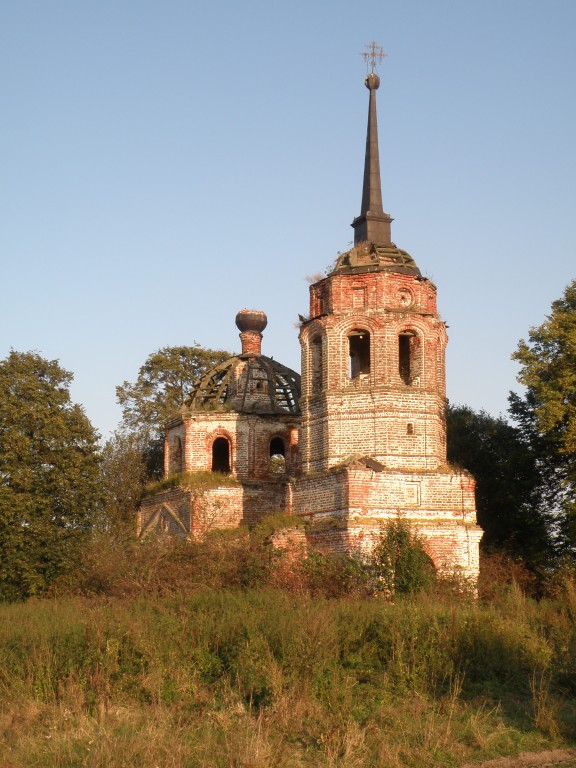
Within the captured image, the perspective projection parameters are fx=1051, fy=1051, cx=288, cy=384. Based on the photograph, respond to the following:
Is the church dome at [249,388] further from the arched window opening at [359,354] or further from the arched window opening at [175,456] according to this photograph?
the arched window opening at [359,354]

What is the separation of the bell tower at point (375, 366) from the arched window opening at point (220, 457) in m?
5.95

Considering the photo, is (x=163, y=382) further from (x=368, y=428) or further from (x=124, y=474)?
(x=368, y=428)

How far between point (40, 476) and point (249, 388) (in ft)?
19.7

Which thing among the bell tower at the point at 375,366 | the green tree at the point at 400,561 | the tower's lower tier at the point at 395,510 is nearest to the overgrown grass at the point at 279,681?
the green tree at the point at 400,561

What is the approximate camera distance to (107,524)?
28734 mm

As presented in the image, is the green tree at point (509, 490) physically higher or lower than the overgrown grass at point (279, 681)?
higher

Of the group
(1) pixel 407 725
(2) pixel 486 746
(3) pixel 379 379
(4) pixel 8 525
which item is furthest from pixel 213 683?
(4) pixel 8 525

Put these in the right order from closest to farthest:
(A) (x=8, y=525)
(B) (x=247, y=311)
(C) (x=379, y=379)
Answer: (C) (x=379, y=379)
(A) (x=8, y=525)
(B) (x=247, y=311)

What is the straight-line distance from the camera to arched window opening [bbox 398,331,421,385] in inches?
915

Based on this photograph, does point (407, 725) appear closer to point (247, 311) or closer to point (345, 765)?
point (345, 765)

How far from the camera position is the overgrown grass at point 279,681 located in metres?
10.9

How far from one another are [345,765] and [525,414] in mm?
18042

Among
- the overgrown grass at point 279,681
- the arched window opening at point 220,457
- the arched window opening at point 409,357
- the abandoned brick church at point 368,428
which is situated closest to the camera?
the overgrown grass at point 279,681

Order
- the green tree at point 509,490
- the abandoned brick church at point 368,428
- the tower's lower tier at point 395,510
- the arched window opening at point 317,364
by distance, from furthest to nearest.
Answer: the green tree at point 509,490 < the arched window opening at point 317,364 < the abandoned brick church at point 368,428 < the tower's lower tier at point 395,510
